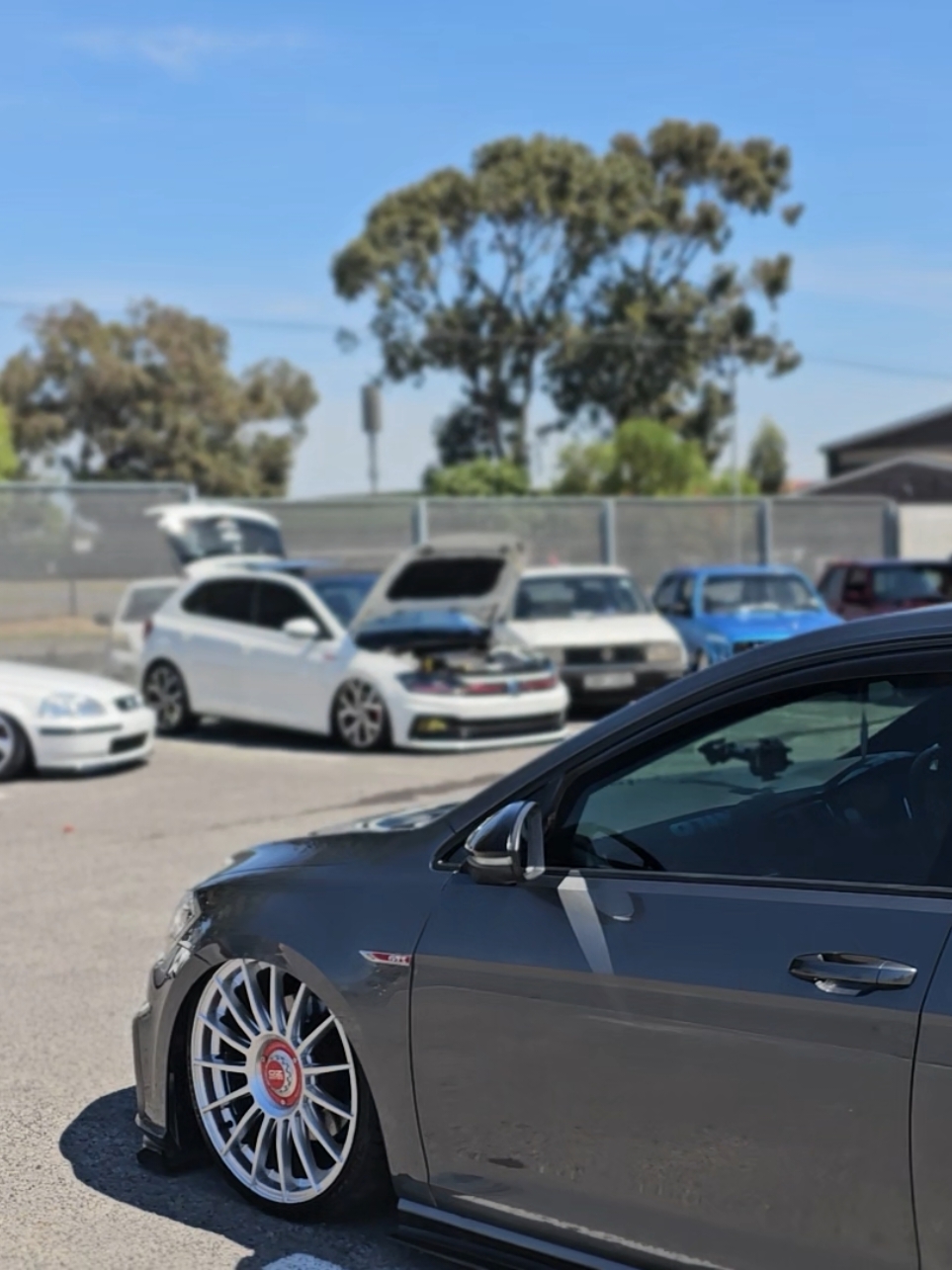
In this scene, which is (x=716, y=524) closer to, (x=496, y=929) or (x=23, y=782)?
(x=23, y=782)

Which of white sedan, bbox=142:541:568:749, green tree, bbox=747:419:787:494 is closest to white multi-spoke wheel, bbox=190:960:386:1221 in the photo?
white sedan, bbox=142:541:568:749

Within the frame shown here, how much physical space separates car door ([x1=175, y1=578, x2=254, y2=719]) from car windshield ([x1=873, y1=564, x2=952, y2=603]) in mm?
8153

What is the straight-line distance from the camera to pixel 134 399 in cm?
6016

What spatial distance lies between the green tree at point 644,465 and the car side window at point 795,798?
44.9 metres

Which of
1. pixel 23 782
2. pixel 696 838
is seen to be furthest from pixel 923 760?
pixel 23 782

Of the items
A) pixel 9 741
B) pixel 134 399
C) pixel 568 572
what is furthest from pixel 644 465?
pixel 9 741

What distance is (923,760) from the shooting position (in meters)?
3.07

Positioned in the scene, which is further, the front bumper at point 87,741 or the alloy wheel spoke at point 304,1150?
the front bumper at point 87,741

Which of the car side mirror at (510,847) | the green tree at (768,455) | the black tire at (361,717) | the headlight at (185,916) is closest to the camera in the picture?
the car side mirror at (510,847)

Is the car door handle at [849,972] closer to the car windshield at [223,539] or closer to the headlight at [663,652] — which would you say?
the headlight at [663,652]

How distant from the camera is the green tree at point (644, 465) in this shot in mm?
48062

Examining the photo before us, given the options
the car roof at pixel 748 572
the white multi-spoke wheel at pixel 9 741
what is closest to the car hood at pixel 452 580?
the white multi-spoke wheel at pixel 9 741

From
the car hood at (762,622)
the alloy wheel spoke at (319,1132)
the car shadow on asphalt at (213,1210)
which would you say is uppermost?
the car hood at (762,622)

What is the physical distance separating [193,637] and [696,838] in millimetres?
11141
